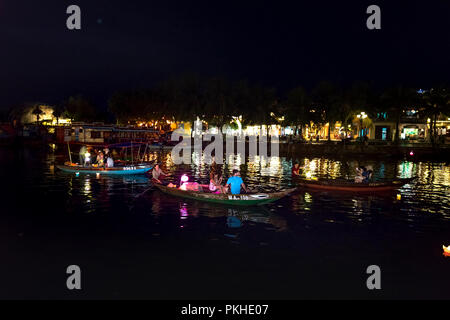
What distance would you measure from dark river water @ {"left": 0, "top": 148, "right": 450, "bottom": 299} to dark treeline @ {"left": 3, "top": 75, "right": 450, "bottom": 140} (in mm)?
47175

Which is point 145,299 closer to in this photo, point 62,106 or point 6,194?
point 6,194

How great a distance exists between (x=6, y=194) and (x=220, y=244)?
67.1ft

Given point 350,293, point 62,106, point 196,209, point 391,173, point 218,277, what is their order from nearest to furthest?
point 350,293 < point 218,277 < point 196,209 < point 391,173 < point 62,106

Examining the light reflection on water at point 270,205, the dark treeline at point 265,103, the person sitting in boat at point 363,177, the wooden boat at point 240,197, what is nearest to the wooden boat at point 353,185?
the person sitting in boat at point 363,177

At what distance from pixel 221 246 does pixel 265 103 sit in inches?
3027

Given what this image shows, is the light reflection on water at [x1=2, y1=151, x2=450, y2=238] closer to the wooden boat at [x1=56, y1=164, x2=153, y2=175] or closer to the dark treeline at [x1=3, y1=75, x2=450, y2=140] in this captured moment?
the wooden boat at [x1=56, y1=164, x2=153, y2=175]

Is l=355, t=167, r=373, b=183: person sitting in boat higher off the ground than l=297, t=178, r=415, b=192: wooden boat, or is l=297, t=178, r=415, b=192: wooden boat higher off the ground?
l=355, t=167, r=373, b=183: person sitting in boat

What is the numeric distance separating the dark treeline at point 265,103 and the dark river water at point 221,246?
47.2m

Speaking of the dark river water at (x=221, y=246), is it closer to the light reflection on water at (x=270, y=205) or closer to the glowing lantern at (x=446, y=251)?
the light reflection on water at (x=270, y=205)

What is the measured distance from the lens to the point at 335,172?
46031 millimetres

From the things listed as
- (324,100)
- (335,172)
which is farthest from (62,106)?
(335,172)

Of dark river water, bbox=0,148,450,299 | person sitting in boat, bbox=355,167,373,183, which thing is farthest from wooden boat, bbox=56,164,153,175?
person sitting in boat, bbox=355,167,373,183

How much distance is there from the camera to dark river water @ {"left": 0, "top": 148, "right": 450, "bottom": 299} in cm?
1330

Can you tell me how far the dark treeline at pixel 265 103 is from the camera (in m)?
72.4
